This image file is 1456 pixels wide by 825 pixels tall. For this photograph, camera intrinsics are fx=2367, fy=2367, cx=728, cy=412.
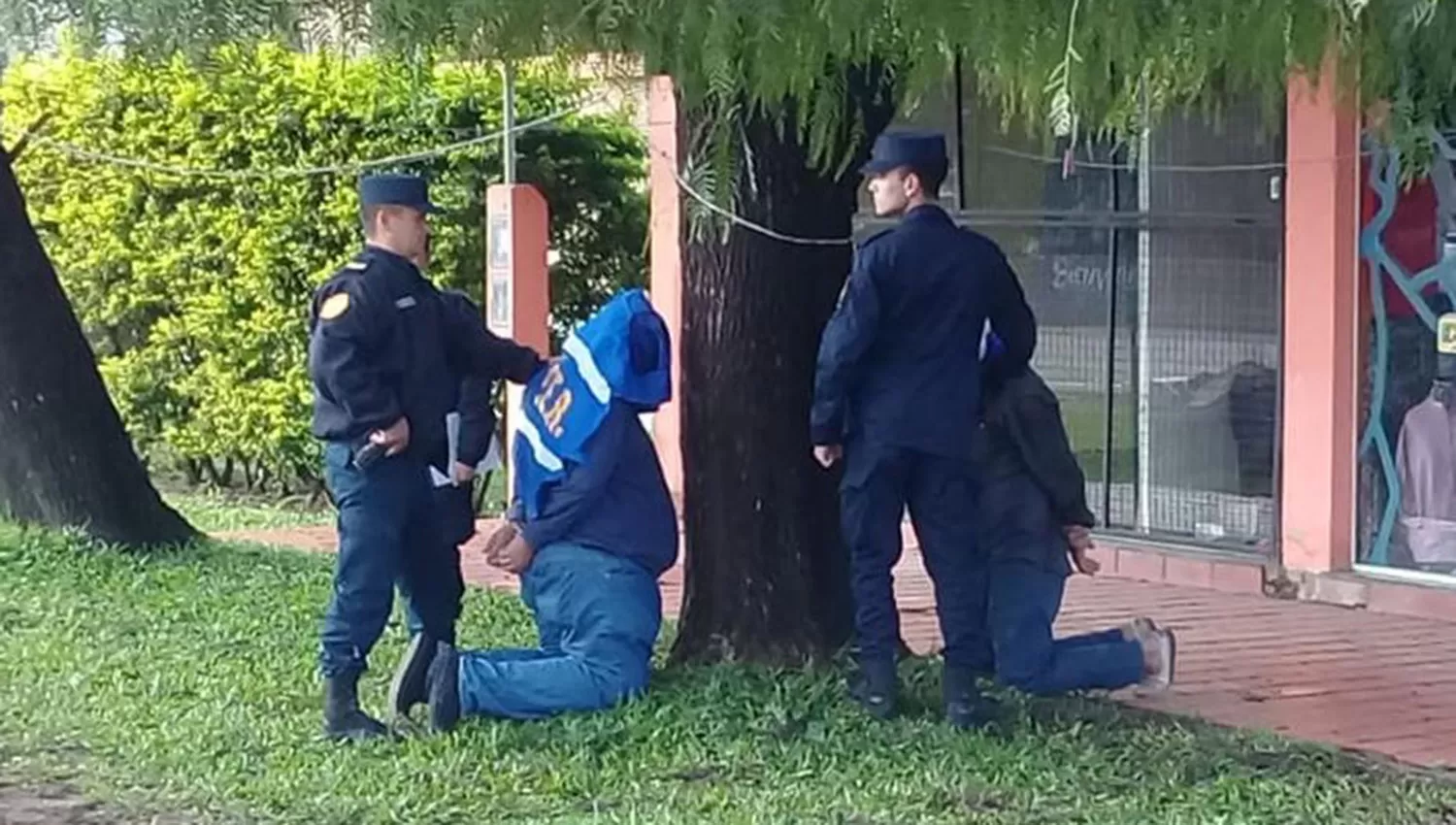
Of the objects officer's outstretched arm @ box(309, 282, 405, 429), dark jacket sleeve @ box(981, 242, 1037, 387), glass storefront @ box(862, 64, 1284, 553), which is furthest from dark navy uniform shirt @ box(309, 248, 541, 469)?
glass storefront @ box(862, 64, 1284, 553)

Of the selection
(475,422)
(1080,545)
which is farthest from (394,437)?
(1080,545)

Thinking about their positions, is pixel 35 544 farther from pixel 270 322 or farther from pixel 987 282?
pixel 987 282

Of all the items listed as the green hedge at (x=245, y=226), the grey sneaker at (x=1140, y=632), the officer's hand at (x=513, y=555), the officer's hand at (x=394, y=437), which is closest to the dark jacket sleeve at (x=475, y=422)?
the officer's hand at (x=513, y=555)

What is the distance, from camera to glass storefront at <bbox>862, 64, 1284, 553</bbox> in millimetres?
10531

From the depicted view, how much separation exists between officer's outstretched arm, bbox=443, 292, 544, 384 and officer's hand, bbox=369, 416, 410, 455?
450 millimetres

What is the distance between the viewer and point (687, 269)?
26.0 ft

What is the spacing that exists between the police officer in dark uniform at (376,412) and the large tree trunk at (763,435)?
0.98 meters

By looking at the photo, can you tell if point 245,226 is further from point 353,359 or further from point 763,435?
point 353,359

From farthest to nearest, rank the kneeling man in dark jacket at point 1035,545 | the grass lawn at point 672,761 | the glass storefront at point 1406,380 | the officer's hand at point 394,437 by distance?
the glass storefront at point 1406,380
the kneeling man in dark jacket at point 1035,545
the officer's hand at point 394,437
the grass lawn at point 672,761

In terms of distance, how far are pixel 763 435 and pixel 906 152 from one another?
1219mm

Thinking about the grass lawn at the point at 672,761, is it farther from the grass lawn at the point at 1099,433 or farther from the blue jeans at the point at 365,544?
the grass lawn at the point at 1099,433

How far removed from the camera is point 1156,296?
11.0m

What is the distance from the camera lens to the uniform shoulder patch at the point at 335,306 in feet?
22.8

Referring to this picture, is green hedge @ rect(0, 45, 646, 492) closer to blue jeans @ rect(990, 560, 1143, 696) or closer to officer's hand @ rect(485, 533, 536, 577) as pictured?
officer's hand @ rect(485, 533, 536, 577)
